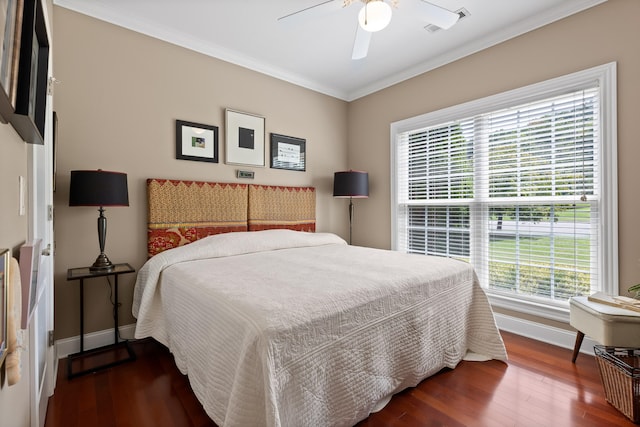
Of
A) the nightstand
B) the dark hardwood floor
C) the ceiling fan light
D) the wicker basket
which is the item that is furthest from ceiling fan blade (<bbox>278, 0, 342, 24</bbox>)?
the wicker basket

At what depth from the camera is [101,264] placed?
2271mm

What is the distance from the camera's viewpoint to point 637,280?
218cm

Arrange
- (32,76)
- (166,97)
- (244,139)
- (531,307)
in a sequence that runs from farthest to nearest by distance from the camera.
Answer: (244,139) → (166,97) → (531,307) → (32,76)

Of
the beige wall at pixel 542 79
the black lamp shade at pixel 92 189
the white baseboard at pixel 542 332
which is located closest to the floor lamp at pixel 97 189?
the black lamp shade at pixel 92 189

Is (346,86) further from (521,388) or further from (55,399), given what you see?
(55,399)

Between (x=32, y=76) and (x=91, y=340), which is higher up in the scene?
(x=32, y=76)

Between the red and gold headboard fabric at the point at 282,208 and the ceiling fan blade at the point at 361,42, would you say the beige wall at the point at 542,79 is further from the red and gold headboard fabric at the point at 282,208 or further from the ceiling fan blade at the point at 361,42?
the ceiling fan blade at the point at 361,42

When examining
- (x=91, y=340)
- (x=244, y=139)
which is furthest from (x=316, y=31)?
(x=91, y=340)

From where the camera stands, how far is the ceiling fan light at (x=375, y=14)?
1.80 m

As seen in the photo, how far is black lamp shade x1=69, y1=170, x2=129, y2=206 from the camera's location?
6.85ft

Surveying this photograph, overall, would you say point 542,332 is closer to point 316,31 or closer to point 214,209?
point 214,209

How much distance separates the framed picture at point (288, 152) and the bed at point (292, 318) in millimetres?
914

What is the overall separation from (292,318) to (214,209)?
6.66 ft

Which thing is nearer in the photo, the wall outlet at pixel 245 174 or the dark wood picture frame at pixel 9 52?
the dark wood picture frame at pixel 9 52
